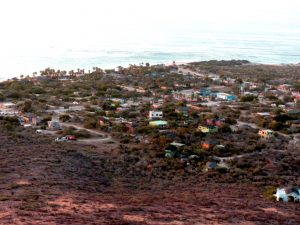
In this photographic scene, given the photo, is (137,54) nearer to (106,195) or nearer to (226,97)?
(226,97)

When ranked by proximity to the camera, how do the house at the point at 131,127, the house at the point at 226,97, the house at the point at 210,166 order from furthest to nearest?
the house at the point at 226,97 → the house at the point at 131,127 → the house at the point at 210,166

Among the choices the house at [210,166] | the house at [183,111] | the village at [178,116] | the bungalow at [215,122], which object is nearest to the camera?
the house at [210,166]

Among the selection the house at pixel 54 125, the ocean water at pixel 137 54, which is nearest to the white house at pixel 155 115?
the house at pixel 54 125

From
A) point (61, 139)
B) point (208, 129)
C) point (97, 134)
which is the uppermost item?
point (208, 129)

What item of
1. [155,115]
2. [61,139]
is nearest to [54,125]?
[61,139]

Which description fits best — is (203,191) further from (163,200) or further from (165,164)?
(165,164)

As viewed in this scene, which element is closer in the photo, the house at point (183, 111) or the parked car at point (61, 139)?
the parked car at point (61, 139)

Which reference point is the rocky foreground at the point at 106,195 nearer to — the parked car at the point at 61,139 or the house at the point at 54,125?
the parked car at the point at 61,139

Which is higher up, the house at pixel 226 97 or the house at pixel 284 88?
the house at pixel 284 88
